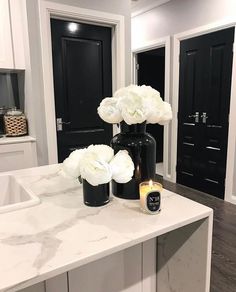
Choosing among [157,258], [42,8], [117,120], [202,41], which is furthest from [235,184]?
[42,8]

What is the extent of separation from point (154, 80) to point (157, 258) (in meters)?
4.14

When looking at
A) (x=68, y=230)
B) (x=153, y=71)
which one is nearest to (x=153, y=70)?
(x=153, y=71)

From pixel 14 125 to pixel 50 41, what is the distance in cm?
92

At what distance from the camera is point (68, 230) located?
809 mm

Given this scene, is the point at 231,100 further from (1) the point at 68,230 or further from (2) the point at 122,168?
(1) the point at 68,230

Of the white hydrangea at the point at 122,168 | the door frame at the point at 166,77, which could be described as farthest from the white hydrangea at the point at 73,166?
the door frame at the point at 166,77

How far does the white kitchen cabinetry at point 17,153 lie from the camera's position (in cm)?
243

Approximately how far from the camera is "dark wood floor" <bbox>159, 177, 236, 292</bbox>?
1817 mm

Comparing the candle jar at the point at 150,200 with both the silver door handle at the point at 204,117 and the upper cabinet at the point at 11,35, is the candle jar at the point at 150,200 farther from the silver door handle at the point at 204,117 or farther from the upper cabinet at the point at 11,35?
the silver door handle at the point at 204,117

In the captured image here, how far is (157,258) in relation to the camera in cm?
114

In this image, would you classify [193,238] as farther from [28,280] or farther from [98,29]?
[98,29]

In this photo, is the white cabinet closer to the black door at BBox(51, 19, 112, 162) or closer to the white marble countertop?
the white marble countertop

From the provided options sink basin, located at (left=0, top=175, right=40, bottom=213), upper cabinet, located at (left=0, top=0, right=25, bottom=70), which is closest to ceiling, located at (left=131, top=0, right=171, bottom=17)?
upper cabinet, located at (left=0, top=0, right=25, bottom=70)

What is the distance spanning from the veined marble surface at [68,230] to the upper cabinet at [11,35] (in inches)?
71.4
